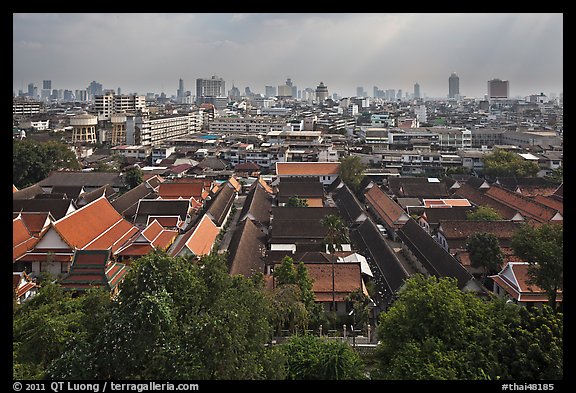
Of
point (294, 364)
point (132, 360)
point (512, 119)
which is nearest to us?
point (132, 360)

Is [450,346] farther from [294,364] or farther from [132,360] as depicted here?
[132,360]

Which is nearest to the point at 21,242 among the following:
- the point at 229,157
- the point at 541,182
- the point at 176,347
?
the point at 176,347

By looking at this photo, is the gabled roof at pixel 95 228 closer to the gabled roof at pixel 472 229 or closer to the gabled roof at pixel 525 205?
the gabled roof at pixel 472 229

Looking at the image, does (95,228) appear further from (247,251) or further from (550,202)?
(550,202)

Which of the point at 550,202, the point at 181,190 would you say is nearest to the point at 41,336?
the point at 181,190

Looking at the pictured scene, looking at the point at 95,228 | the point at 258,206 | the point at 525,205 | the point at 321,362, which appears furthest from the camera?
the point at 258,206

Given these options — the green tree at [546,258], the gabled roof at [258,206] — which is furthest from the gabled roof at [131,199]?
the green tree at [546,258]
